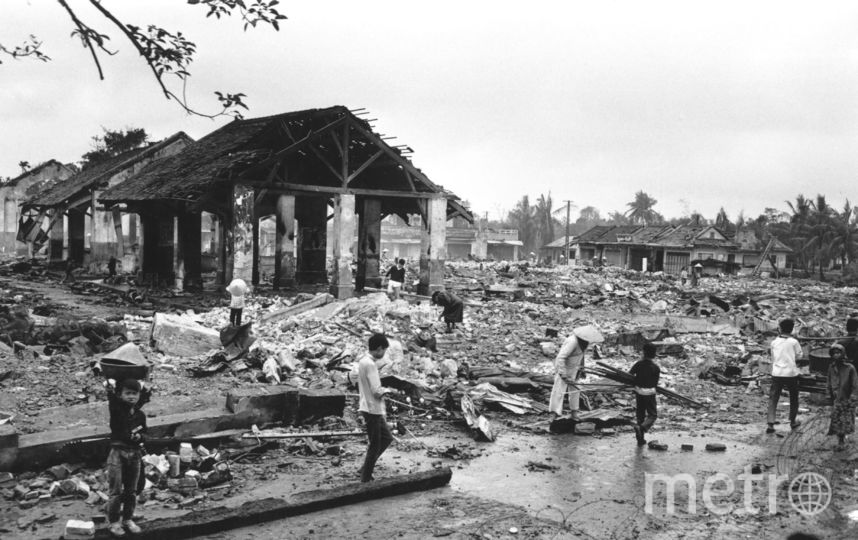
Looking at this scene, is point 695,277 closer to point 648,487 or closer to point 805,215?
point 805,215

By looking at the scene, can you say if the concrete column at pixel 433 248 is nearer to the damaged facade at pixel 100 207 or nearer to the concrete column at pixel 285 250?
the concrete column at pixel 285 250

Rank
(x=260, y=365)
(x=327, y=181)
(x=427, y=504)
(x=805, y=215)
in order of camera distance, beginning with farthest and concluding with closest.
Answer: (x=805, y=215) < (x=327, y=181) < (x=260, y=365) < (x=427, y=504)

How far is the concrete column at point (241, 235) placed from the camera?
648 inches

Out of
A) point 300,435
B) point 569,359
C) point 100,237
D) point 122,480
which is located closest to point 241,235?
point 300,435

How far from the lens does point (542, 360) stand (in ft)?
40.9

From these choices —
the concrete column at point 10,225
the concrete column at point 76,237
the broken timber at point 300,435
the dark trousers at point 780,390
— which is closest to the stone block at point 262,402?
the broken timber at point 300,435

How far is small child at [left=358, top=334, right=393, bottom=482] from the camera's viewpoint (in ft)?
19.1

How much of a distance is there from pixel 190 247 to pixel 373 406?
1725 centimetres

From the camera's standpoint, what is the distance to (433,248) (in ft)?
66.4

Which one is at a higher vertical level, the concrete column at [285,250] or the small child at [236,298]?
the concrete column at [285,250]

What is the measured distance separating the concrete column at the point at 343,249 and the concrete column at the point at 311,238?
5.22 m

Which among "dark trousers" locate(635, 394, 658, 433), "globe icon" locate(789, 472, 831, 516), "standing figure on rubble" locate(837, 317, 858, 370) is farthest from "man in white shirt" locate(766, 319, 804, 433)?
"dark trousers" locate(635, 394, 658, 433)

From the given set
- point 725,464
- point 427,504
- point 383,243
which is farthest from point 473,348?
point 383,243

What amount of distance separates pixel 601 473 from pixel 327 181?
1838 centimetres
